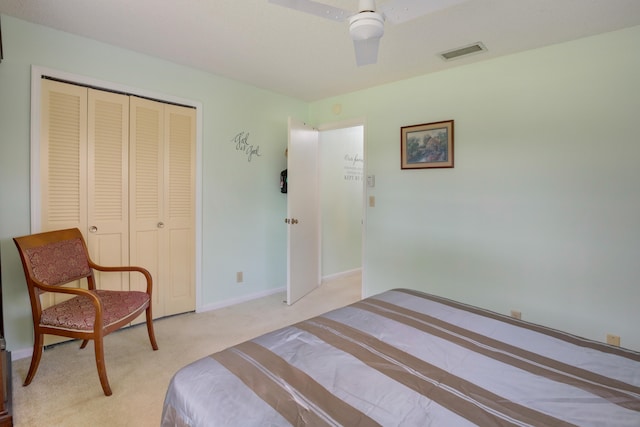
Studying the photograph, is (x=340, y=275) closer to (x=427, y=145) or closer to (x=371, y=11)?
(x=427, y=145)

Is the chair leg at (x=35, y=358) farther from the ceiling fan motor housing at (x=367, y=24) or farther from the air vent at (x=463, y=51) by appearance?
the air vent at (x=463, y=51)

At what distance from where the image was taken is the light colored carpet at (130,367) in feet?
5.72

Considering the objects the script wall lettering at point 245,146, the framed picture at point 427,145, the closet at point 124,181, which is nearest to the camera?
the closet at point 124,181

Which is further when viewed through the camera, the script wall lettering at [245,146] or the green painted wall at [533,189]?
the script wall lettering at [245,146]

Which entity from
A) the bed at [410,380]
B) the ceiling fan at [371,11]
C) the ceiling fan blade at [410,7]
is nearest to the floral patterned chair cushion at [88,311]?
the bed at [410,380]

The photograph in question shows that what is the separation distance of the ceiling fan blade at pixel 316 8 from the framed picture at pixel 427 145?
183cm

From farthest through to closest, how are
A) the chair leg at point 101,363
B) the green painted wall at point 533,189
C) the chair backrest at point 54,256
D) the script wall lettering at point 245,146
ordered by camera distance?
the script wall lettering at point 245,146 < the green painted wall at point 533,189 < the chair backrest at point 54,256 < the chair leg at point 101,363

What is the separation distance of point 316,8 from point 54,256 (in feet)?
7.59

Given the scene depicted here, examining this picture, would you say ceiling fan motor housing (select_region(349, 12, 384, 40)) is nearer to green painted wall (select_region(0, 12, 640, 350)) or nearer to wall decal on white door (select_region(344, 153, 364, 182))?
green painted wall (select_region(0, 12, 640, 350))

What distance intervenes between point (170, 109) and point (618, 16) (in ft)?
11.2

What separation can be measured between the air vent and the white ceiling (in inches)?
2.4

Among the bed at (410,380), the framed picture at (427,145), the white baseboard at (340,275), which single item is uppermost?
the framed picture at (427,145)

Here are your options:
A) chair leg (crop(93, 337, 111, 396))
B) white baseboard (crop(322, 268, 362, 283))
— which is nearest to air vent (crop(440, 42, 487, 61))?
white baseboard (crop(322, 268, 362, 283))

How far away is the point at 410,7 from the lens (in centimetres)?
139
